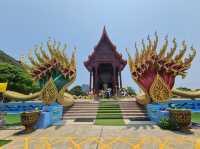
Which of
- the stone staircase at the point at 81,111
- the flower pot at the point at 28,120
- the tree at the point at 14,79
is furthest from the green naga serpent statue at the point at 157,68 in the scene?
the tree at the point at 14,79

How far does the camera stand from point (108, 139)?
23.2 ft

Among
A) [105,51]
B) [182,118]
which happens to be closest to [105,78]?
[105,51]

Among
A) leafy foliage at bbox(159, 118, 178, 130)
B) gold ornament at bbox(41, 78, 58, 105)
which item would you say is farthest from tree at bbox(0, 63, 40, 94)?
leafy foliage at bbox(159, 118, 178, 130)

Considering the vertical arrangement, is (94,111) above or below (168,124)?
above

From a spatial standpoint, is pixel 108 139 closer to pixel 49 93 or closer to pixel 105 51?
pixel 49 93

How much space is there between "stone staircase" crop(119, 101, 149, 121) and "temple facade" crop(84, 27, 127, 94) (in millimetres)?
10507

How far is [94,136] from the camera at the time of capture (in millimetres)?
7602

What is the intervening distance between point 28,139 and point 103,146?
2810 millimetres

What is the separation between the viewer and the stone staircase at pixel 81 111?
12547 millimetres

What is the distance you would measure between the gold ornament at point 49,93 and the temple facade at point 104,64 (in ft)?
44.9

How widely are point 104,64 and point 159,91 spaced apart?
15735 mm

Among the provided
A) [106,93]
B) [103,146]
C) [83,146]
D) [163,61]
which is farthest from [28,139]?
[106,93]

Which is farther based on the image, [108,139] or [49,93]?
[49,93]

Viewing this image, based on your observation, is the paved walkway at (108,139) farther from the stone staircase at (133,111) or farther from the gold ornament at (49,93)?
the stone staircase at (133,111)
